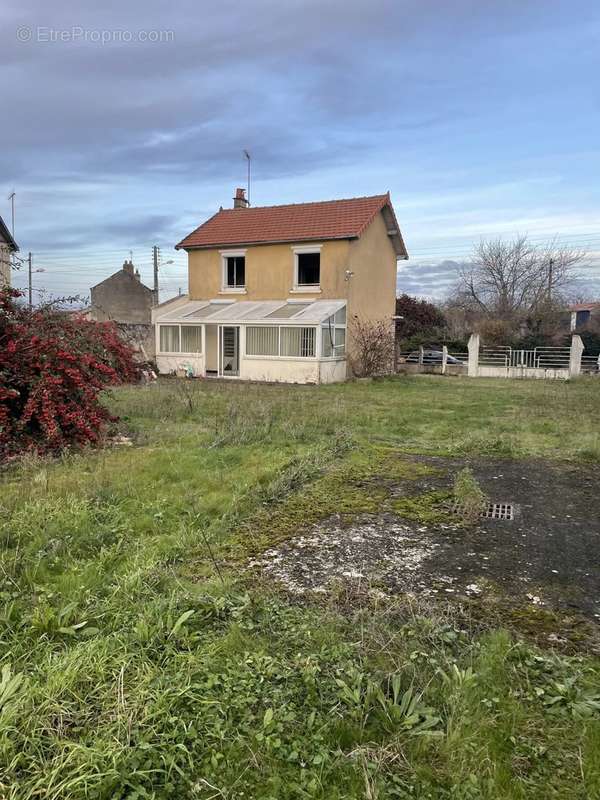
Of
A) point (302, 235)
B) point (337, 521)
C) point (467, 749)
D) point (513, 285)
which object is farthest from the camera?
point (513, 285)

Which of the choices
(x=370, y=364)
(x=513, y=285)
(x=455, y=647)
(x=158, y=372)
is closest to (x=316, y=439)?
(x=455, y=647)

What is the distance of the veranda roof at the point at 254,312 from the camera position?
19891mm

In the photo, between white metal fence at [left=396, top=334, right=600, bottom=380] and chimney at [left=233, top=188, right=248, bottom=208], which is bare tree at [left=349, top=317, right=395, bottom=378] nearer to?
white metal fence at [left=396, top=334, right=600, bottom=380]

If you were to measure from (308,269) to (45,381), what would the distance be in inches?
649

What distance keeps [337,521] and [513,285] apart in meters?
40.7

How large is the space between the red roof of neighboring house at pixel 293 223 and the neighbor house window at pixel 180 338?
3817mm

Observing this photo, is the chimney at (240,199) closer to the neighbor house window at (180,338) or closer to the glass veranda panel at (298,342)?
the neighbor house window at (180,338)

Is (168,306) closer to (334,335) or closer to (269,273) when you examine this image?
(269,273)

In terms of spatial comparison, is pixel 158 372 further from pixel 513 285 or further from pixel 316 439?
pixel 513 285

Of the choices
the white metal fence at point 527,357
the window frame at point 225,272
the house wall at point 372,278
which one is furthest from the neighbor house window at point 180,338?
the white metal fence at point 527,357

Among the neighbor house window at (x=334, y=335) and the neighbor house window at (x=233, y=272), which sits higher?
the neighbor house window at (x=233, y=272)

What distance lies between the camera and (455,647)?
106 inches

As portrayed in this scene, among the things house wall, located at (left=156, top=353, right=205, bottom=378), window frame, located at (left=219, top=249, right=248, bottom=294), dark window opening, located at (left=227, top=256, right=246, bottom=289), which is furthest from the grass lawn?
dark window opening, located at (left=227, top=256, right=246, bottom=289)

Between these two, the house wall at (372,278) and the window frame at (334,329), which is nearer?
the window frame at (334,329)
